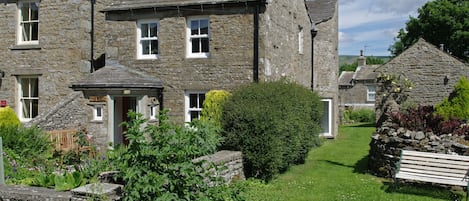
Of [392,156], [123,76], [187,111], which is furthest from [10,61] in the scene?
[392,156]

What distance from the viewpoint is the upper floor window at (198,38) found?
14.8 m

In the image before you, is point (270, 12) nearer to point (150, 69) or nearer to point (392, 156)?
point (150, 69)

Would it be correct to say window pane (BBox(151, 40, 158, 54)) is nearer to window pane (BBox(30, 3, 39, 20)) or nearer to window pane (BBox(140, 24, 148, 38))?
window pane (BBox(140, 24, 148, 38))

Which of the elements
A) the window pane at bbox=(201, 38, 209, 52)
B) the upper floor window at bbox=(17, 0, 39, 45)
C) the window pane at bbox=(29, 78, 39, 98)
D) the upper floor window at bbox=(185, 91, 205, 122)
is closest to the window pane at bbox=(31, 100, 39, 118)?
the window pane at bbox=(29, 78, 39, 98)

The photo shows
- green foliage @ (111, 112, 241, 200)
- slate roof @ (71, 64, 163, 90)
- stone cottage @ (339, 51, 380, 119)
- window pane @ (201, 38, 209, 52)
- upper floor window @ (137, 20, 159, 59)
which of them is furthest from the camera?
stone cottage @ (339, 51, 380, 119)

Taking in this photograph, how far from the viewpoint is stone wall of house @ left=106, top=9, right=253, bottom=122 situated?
46.5 ft

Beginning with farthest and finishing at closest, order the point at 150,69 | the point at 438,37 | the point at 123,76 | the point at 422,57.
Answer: the point at 438,37
the point at 422,57
the point at 150,69
the point at 123,76

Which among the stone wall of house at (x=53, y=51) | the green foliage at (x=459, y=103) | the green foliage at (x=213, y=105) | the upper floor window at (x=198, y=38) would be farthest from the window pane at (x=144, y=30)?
the green foliage at (x=459, y=103)

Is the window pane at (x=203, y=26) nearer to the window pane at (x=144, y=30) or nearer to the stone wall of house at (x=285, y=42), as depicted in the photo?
the stone wall of house at (x=285, y=42)

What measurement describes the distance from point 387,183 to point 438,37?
3850 cm

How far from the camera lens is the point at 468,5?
41.5 m

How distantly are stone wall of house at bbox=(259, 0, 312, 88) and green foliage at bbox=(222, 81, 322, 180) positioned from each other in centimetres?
207

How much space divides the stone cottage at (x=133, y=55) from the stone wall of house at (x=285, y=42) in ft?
0.13

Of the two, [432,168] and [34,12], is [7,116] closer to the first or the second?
[34,12]
